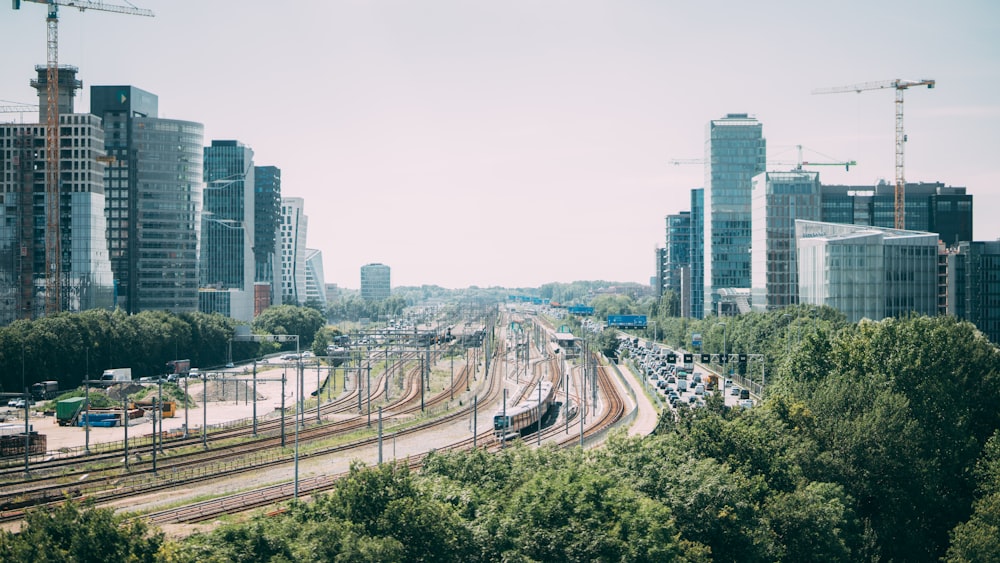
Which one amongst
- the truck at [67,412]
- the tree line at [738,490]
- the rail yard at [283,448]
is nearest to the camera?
the tree line at [738,490]

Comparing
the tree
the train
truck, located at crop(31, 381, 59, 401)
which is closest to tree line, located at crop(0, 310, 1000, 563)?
the tree

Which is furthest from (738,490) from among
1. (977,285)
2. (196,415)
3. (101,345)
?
(977,285)

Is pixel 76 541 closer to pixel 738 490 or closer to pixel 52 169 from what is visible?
pixel 738 490

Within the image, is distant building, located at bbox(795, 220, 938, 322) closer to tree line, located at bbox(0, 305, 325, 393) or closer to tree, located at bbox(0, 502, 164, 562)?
tree line, located at bbox(0, 305, 325, 393)

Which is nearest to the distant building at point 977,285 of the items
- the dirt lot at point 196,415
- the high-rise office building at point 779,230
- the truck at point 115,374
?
the high-rise office building at point 779,230

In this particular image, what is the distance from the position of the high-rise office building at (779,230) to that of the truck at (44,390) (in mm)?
119547

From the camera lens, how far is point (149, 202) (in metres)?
188

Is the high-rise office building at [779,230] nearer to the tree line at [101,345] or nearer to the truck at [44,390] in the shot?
the tree line at [101,345]

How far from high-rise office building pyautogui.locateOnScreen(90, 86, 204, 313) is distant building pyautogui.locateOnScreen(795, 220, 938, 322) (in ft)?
415

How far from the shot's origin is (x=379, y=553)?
33188 mm

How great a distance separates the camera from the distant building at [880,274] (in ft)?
433

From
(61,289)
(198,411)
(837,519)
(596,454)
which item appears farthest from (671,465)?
(61,289)

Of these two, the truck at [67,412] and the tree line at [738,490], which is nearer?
the tree line at [738,490]

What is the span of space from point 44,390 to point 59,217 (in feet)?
178
